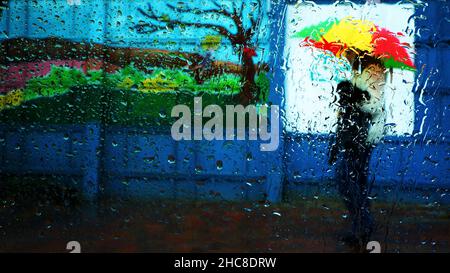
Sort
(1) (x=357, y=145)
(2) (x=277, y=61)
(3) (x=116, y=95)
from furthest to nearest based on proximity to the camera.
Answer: (3) (x=116, y=95) < (2) (x=277, y=61) < (1) (x=357, y=145)

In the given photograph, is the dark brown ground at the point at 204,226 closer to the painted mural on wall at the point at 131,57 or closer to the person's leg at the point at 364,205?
the person's leg at the point at 364,205

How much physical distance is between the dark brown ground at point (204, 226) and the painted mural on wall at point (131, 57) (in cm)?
45

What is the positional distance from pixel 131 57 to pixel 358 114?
3.66 feet

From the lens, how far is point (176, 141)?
185 centimetres

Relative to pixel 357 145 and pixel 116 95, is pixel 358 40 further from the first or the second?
pixel 116 95

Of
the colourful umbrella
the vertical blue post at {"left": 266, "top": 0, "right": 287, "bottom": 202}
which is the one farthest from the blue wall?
the colourful umbrella

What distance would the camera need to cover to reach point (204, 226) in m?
1.88

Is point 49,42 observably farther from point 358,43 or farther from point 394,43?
point 394,43

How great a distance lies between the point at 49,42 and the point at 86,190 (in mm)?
730

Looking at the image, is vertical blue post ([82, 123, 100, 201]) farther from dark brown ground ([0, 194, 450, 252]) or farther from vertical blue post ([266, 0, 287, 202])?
vertical blue post ([266, 0, 287, 202])

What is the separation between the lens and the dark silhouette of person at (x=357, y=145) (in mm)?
1684

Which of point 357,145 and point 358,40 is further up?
point 358,40

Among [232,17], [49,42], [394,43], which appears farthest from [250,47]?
[49,42]

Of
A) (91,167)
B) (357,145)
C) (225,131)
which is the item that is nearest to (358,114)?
(357,145)
